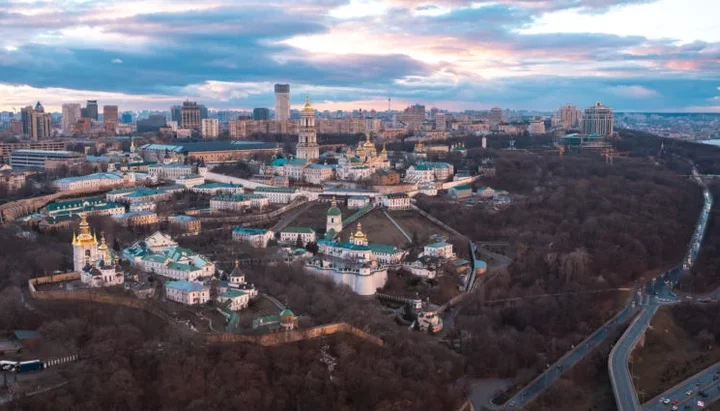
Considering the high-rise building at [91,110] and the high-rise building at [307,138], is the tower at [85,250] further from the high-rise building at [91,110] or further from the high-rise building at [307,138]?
the high-rise building at [91,110]

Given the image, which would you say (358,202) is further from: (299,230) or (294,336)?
(294,336)

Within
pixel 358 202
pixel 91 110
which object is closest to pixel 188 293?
pixel 358 202

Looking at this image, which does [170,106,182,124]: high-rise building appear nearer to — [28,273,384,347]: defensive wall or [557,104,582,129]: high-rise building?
[557,104,582,129]: high-rise building

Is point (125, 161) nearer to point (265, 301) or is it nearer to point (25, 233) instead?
point (25, 233)

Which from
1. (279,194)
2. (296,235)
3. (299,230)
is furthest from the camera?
(279,194)

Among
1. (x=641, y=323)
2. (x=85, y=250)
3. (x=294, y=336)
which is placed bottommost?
(x=641, y=323)

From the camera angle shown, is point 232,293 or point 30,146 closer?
point 232,293

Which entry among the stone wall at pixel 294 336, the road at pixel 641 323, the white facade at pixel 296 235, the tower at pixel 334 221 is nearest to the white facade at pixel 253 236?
the white facade at pixel 296 235
